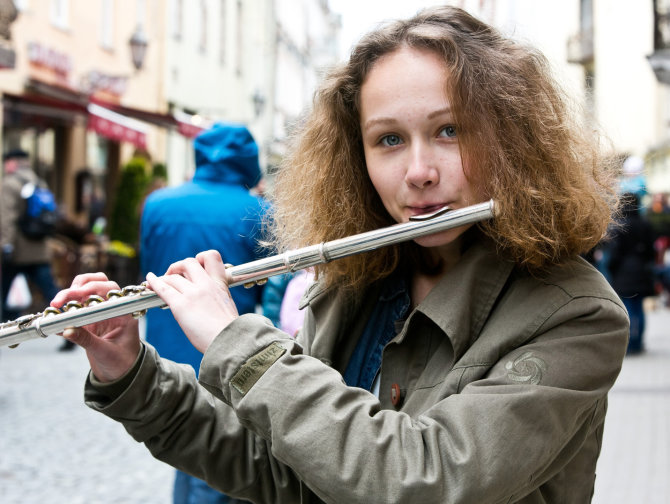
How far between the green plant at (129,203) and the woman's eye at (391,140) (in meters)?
11.7

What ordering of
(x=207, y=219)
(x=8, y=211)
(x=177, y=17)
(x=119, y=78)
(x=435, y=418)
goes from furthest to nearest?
(x=177, y=17) → (x=119, y=78) → (x=8, y=211) → (x=207, y=219) → (x=435, y=418)

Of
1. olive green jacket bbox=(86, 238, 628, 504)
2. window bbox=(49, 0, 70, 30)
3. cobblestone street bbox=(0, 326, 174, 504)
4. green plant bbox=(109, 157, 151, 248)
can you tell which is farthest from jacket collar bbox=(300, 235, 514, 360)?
window bbox=(49, 0, 70, 30)

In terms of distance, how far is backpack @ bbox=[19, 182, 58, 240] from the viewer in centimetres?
804

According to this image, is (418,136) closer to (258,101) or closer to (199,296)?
(199,296)

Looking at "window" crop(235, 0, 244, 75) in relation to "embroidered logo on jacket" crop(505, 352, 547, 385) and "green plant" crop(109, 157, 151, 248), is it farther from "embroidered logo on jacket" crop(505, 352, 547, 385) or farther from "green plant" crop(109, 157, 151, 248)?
"embroidered logo on jacket" crop(505, 352, 547, 385)

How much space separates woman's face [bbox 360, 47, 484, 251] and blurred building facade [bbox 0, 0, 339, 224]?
4.41 meters

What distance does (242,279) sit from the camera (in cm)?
143

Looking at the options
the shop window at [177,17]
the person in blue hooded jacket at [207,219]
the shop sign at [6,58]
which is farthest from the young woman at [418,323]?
the shop window at [177,17]

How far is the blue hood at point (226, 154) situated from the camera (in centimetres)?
347

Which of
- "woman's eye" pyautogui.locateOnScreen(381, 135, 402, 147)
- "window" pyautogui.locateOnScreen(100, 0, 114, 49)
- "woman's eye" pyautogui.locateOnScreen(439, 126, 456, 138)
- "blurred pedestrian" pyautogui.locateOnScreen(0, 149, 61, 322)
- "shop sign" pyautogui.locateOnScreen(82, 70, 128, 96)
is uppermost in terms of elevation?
"window" pyautogui.locateOnScreen(100, 0, 114, 49)

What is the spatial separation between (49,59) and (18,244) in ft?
16.2

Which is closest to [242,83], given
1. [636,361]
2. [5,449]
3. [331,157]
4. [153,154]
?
[153,154]

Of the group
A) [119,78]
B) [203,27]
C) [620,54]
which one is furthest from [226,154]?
[620,54]

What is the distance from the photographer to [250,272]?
4.72 ft
